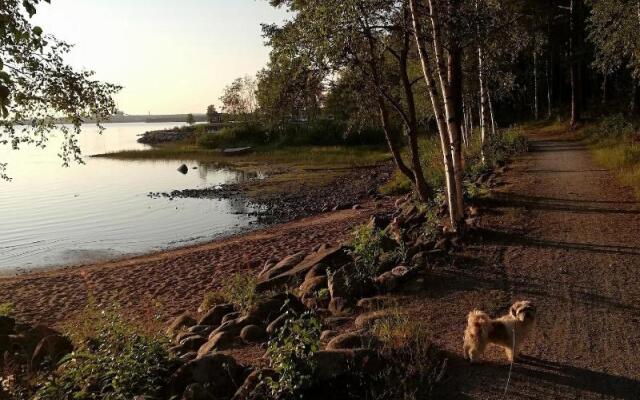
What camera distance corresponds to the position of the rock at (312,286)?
941 centimetres

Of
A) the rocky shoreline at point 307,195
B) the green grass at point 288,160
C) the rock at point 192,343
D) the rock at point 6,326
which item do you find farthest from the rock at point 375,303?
the green grass at point 288,160

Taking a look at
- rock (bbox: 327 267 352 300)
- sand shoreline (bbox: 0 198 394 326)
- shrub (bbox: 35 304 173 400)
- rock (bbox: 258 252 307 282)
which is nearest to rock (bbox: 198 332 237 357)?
shrub (bbox: 35 304 173 400)

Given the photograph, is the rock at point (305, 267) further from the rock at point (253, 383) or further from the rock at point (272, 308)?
the rock at point (253, 383)

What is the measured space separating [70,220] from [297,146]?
3465cm

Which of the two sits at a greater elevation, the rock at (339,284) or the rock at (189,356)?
the rock at (339,284)

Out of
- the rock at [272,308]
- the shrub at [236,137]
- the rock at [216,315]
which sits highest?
the shrub at [236,137]

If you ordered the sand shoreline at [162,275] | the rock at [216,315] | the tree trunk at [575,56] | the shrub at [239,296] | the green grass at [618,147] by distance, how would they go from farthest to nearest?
the tree trunk at [575,56] < the green grass at [618,147] < the sand shoreline at [162,275] < the shrub at [239,296] < the rock at [216,315]

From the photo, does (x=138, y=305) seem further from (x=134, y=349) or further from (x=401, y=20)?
(x=401, y=20)

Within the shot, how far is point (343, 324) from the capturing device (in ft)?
25.3

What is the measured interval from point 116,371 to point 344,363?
7.91 feet

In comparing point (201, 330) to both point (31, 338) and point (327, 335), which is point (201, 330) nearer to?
point (31, 338)

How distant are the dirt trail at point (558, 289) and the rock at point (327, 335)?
135cm

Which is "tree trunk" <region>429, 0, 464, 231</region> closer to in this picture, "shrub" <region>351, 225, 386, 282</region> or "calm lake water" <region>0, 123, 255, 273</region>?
"shrub" <region>351, 225, 386, 282</region>

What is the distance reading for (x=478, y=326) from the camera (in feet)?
19.8
